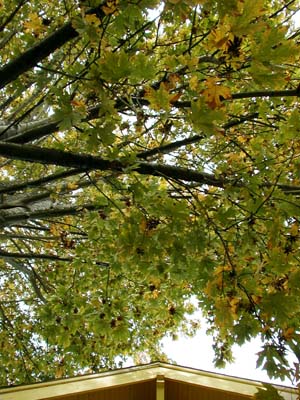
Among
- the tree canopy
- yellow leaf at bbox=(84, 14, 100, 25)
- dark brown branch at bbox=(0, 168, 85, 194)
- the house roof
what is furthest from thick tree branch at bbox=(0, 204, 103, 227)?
yellow leaf at bbox=(84, 14, 100, 25)

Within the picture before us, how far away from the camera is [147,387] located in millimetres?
2988

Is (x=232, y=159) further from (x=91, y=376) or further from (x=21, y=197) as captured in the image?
(x=21, y=197)

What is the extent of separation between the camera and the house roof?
2.46 m

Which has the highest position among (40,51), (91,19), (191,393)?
(40,51)

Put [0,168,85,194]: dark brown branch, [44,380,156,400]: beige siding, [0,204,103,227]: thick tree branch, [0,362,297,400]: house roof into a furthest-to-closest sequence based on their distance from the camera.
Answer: [0,204,103,227]: thick tree branch
[0,168,85,194]: dark brown branch
[44,380,156,400]: beige siding
[0,362,297,400]: house roof

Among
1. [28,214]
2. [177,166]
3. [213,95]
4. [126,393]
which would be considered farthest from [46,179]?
[213,95]

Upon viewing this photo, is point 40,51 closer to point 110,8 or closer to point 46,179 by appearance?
point 110,8

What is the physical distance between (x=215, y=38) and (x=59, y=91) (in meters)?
0.87

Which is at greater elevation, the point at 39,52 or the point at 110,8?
the point at 39,52

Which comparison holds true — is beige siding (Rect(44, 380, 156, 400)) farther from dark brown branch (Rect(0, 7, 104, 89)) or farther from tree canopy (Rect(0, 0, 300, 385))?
dark brown branch (Rect(0, 7, 104, 89))

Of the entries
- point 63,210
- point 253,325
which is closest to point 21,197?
point 63,210

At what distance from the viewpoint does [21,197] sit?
496cm

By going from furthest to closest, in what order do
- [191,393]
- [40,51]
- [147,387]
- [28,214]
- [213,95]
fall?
[28,214] → [147,387] → [191,393] → [40,51] → [213,95]

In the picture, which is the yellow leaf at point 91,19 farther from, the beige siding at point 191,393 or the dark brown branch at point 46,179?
the beige siding at point 191,393
